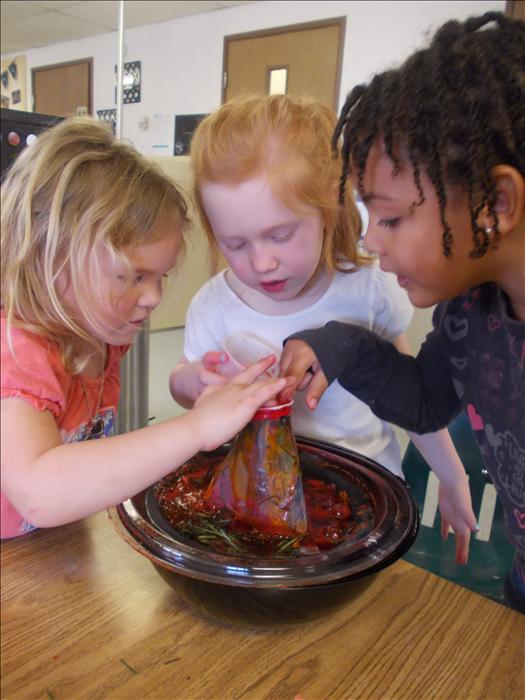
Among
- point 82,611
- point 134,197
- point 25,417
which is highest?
point 134,197

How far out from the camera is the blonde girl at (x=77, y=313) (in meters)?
0.64

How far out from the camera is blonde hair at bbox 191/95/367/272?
3.01 ft

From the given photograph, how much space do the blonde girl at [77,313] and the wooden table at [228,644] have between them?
90mm

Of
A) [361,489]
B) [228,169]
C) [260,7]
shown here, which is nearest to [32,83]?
[260,7]

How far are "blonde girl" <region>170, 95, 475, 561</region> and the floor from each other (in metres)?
1.26

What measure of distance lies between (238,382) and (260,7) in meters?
4.67

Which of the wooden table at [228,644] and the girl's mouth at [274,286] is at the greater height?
the girl's mouth at [274,286]

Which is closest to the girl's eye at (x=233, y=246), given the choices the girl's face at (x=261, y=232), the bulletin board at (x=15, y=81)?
the girl's face at (x=261, y=232)

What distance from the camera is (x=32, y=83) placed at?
6.77m

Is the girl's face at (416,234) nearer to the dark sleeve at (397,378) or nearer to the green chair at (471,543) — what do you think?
the dark sleeve at (397,378)

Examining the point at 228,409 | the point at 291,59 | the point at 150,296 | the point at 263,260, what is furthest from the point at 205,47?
the point at 228,409

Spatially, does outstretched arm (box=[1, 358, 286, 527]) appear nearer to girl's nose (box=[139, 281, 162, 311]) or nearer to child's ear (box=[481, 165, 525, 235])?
girl's nose (box=[139, 281, 162, 311])

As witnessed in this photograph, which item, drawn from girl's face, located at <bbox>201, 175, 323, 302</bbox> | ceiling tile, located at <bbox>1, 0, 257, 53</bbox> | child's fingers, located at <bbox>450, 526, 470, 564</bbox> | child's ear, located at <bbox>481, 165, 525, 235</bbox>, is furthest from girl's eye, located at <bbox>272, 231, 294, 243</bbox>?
ceiling tile, located at <bbox>1, 0, 257, 53</bbox>

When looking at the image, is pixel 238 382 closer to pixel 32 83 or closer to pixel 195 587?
pixel 195 587
